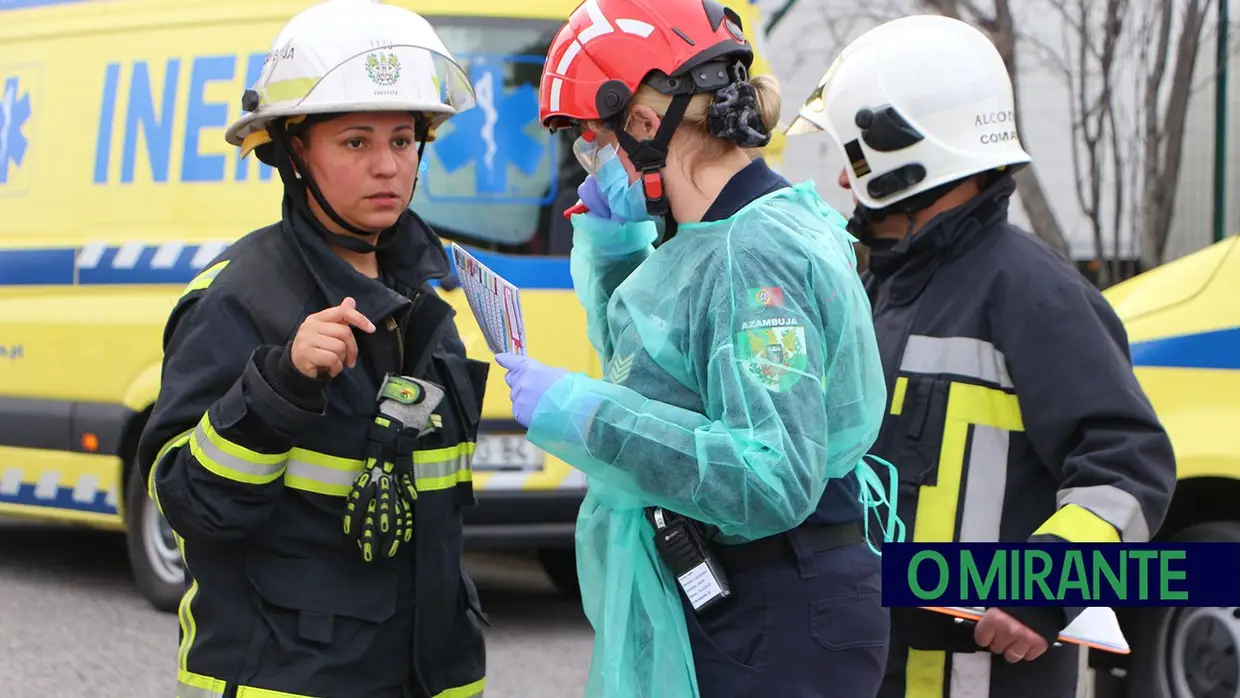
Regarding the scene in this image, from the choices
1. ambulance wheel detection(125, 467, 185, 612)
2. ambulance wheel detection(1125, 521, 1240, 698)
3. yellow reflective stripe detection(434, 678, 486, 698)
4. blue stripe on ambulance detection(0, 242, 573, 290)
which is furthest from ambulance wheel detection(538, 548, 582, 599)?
yellow reflective stripe detection(434, 678, 486, 698)

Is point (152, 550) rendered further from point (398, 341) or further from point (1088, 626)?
point (1088, 626)

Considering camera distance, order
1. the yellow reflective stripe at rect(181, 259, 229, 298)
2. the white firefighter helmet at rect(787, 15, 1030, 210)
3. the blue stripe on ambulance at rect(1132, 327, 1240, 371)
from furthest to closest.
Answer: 1. the blue stripe on ambulance at rect(1132, 327, 1240, 371)
2. the white firefighter helmet at rect(787, 15, 1030, 210)
3. the yellow reflective stripe at rect(181, 259, 229, 298)

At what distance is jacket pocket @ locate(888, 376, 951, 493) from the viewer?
10.6 ft

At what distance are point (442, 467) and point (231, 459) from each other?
1.37 ft

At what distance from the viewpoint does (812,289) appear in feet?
8.29

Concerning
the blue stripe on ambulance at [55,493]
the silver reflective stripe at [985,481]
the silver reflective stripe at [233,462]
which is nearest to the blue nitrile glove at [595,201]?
the silver reflective stripe at [233,462]

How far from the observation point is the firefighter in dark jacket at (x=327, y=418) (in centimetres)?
266

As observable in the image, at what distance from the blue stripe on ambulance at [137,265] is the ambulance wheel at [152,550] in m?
0.86

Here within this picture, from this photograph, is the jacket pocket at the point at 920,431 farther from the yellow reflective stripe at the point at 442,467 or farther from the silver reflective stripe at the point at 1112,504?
the yellow reflective stripe at the point at 442,467

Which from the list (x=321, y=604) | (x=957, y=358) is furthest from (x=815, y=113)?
(x=321, y=604)

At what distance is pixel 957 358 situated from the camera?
10.6 ft

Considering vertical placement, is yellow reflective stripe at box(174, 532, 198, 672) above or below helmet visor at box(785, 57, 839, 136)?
below

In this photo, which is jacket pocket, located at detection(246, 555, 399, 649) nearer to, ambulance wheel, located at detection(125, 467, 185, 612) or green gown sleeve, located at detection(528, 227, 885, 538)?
green gown sleeve, located at detection(528, 227, 885, 538)

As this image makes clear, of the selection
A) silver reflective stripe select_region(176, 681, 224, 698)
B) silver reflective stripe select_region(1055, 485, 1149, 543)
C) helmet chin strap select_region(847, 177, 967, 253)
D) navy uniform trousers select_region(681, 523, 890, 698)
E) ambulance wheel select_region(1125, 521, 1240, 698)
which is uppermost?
helmet chin strap select_region(847, 177, 967, 253)
